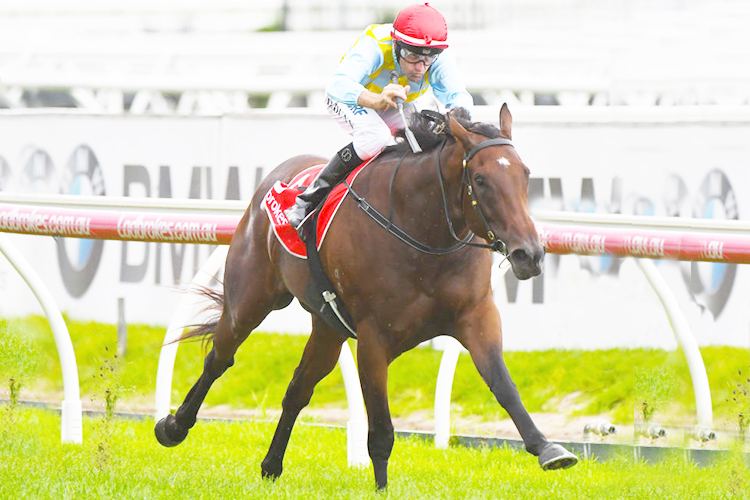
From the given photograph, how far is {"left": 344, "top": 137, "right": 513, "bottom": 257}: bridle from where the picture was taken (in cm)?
411

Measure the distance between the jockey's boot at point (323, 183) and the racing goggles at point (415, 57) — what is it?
1.43ft

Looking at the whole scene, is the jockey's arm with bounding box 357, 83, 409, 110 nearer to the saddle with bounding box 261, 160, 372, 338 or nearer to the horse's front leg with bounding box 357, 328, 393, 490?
the saddle with bounding box 261, 160, 372, 338

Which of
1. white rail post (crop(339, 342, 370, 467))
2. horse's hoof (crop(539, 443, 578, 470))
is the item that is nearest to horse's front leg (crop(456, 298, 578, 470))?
horse's hoof (crop(539, 443, 578, 470))

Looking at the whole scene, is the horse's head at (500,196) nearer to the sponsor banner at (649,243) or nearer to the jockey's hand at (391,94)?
the jockey's hand at (391,94)

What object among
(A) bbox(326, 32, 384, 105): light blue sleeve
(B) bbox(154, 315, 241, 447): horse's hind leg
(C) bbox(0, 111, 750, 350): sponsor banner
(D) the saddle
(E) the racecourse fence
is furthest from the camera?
(C) bbox(0, 111, 750, 350): sponsor banner

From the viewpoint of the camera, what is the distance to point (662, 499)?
4.47 m

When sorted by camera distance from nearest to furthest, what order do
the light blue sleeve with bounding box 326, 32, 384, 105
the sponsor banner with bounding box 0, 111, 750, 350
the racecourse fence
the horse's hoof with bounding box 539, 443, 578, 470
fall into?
the horse's hoof with bounding box 539, 443, 578, 470 < the light blue sleeve with bounding box 326, 32, 384, 105 < the racecourse fence < the sponsor banner with bounding box 0, 111, 750, 350

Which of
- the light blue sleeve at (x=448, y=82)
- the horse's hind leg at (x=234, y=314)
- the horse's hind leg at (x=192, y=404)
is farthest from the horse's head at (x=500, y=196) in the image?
the horse's hind leg at (x=192, y=404)

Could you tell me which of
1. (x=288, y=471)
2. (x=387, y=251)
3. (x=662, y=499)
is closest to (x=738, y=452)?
(x=662, y=499)

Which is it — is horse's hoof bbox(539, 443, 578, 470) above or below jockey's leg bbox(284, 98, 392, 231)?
below

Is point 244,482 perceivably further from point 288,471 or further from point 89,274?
point 89,274

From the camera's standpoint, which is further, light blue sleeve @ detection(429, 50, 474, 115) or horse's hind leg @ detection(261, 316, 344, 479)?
horse's hind leg @ detection(261, 316, 344, 479)

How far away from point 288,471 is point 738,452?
196 centimetres

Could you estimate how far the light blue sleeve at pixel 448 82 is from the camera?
15.8 ft
